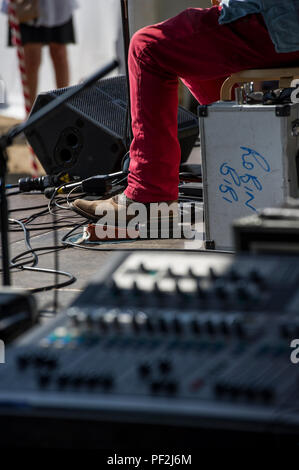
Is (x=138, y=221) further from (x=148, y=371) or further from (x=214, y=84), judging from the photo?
(x=148, y=371)

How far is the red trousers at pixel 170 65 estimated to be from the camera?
222cm

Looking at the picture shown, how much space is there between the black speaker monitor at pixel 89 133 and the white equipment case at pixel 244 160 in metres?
1.06

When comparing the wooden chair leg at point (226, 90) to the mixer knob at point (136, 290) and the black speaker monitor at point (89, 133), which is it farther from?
the mixer knob at point (136, 290)

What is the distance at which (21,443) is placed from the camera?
77 cm

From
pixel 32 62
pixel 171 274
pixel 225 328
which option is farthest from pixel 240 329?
pixel 32 62

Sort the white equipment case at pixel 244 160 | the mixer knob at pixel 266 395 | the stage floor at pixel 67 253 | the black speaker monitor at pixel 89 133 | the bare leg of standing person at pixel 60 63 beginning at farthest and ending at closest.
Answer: the bare leg of standing person at pixel 60 63, the black speaker monitor at pixel 89 133, the white equipment case at pixel 244 160, the stage floor at pixel 67 253, the mixer knob at pixel 266 395

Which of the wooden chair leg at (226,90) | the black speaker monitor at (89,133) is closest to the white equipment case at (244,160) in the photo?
the wooden chair leg at (226,90)

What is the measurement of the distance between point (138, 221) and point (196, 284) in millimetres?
1667

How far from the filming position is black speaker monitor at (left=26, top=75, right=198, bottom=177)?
3348 mm

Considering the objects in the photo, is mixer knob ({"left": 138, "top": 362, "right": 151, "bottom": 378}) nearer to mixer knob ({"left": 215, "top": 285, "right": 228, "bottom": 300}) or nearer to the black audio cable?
mixer knob ({"left": 215, "top": 285, "right": 228, "bottom": 300})

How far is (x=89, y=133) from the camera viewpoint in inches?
134

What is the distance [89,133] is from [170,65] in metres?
1.13

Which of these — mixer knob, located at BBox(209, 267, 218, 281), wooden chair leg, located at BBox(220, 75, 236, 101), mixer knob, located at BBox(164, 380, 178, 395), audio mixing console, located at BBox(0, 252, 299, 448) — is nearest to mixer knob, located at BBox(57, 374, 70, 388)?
audio mixing console, located at BBox(0, 252, 299, 448)

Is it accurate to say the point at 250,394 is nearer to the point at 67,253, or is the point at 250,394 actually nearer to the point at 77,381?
the point at 77,381
